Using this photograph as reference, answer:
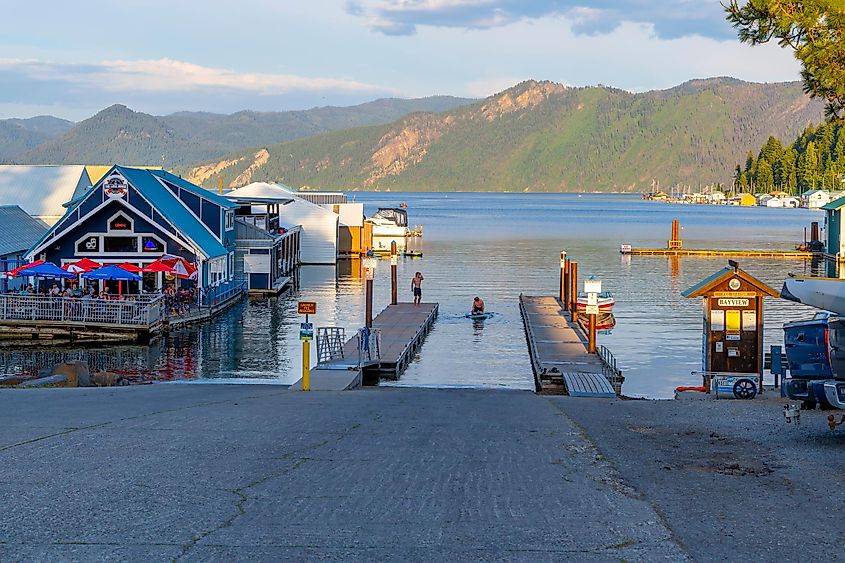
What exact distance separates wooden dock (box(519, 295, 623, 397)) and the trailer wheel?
2.62m

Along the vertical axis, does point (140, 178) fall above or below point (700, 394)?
above

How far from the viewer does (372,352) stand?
34.2 m

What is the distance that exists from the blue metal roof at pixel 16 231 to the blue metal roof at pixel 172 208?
270 inches

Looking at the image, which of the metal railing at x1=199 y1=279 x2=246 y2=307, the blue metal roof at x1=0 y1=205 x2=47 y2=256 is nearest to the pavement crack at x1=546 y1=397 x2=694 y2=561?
the metal railing at x1=199 y1=279 x2=246 y2=307

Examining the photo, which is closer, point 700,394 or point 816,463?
point 816,463

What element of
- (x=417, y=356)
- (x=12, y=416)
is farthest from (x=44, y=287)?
(x=12, y=416)

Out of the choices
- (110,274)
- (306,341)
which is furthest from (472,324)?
(306,341)

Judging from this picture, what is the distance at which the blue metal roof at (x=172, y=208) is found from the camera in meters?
49.4

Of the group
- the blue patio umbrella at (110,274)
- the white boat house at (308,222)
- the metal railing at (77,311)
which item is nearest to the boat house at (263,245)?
the white boat house at (308,222)

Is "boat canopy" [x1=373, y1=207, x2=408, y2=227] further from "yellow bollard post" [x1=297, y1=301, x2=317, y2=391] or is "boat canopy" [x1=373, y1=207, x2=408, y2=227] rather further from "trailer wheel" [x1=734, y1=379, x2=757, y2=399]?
"trailer wheel" [x1=734, y1=379, x2=757, y2=399]

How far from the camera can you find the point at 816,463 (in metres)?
13.0

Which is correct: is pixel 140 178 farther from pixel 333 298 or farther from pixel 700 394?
pixel 700 394

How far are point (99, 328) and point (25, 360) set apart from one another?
487 centimetres

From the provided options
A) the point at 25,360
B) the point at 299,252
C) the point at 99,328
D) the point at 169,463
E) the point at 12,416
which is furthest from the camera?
the point at 299,252
